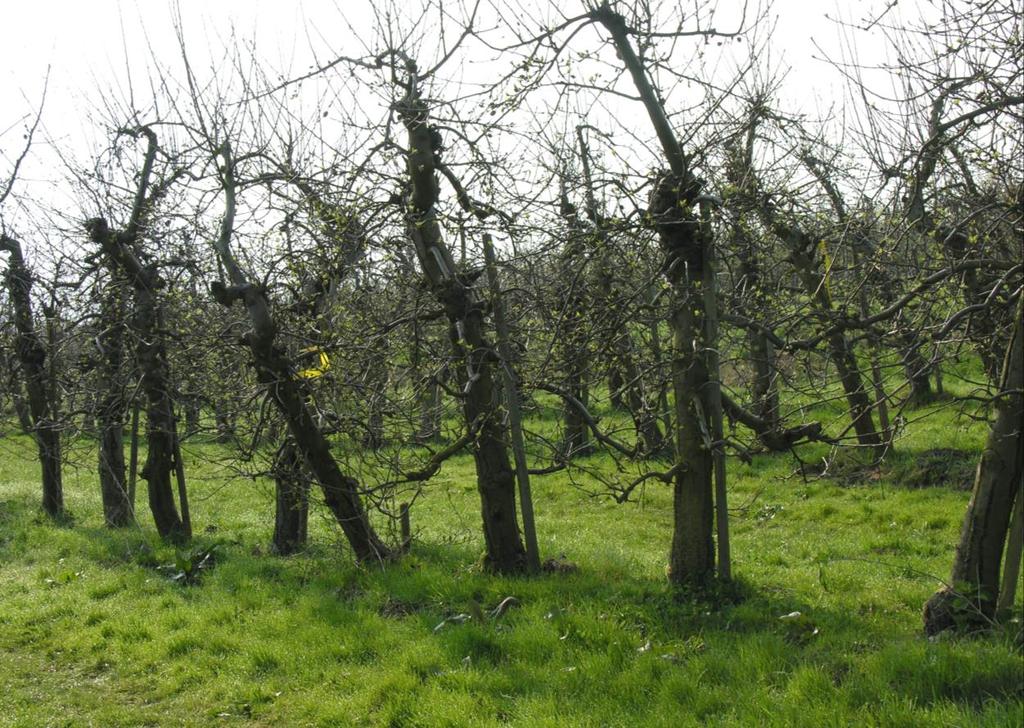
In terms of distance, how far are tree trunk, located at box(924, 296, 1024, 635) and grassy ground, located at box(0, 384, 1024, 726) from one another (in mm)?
320

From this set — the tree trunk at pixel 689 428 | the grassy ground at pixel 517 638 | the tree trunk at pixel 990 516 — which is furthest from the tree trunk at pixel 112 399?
the tree trunk at pixel 990 516

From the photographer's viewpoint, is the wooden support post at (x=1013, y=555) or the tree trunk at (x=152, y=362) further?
the tree trunk at (x=152, y=362)

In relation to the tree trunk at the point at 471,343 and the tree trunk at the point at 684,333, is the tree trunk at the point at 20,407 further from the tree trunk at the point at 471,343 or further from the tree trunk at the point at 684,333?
the tree trunk at the point at 684,333

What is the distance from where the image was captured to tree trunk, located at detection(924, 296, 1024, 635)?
5.84 metres

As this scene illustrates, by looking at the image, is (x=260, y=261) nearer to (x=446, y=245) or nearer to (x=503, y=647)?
(x=446, y=245)

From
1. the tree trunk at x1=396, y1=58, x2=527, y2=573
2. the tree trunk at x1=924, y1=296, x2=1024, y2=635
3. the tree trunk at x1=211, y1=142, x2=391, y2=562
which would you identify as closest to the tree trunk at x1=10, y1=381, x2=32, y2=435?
the tree trunk at x1=211, y1=142, x2=391, y2=562

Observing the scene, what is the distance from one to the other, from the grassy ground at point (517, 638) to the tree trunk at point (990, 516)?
32cm

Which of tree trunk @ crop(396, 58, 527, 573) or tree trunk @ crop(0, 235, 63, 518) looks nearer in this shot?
tree trunk @ crop(396, 58, 527, 573)

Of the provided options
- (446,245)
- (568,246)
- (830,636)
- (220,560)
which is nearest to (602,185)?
(568,246)

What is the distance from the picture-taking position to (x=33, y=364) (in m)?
15.6

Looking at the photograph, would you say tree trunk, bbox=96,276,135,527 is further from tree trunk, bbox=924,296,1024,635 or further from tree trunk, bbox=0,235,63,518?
tree trunk, bbox=924,296,1024,635

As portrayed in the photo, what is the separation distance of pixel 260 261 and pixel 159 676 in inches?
199

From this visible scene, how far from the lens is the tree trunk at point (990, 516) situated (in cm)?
584

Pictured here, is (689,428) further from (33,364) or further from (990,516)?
(33,364)
